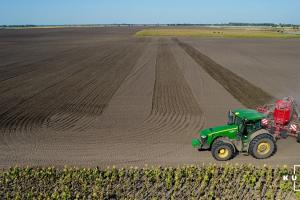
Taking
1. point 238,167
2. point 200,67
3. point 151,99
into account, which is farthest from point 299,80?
point 238,167

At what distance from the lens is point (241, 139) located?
13.3 metres

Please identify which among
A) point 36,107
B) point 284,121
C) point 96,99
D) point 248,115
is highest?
point 248,115

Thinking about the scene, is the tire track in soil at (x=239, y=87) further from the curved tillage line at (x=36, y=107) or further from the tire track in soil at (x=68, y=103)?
the curved tillage line at (x=36, y=107)

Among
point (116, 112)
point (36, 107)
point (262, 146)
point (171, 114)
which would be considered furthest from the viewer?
point (36, 107)

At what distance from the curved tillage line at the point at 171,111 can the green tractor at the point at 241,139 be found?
3.09 metres

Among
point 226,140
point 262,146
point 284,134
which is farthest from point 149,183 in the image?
point 284,134

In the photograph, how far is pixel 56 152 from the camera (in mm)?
14320

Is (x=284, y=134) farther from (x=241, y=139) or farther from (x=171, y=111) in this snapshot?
(x=171, y=111)

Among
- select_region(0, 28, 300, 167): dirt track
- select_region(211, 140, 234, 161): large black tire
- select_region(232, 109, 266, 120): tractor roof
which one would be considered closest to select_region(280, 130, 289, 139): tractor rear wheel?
select_region(0, 28, 300, 167): dirt track

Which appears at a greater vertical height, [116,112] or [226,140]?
[226,140]

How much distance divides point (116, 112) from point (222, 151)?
28.7 ft

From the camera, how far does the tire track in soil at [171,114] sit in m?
16.2

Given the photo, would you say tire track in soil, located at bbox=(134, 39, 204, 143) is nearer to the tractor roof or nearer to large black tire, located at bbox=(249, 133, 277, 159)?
the tractor roof

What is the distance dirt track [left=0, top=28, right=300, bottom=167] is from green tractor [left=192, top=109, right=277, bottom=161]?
412 mm
